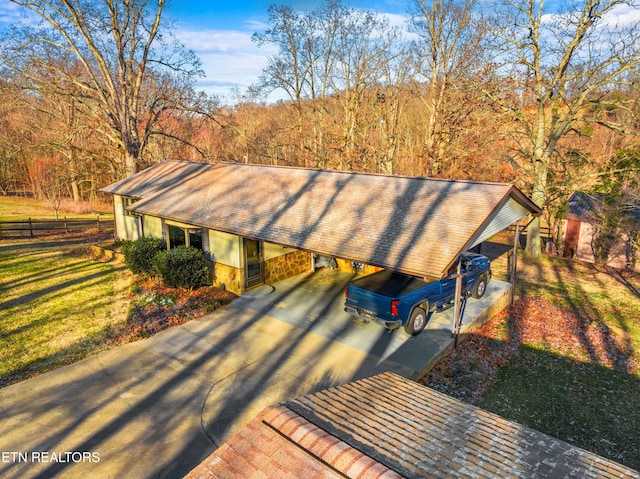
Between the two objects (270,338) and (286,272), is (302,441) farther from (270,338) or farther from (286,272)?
(286,272)

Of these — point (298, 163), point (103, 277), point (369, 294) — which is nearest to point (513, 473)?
point (369, 294)

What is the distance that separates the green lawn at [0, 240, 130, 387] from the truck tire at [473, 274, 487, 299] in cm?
1198

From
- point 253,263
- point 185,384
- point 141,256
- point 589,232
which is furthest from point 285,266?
point 589,232

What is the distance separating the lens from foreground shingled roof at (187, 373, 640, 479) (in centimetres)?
368

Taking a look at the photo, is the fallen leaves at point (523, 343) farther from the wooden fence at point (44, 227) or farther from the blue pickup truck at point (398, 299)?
the wooden fence at point (44, 227)

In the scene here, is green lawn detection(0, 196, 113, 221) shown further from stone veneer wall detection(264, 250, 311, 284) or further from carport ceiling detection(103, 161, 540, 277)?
stone veneer wall detection(264, 250, 311, 284)

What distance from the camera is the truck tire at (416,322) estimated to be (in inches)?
423

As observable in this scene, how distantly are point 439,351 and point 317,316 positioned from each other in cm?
407

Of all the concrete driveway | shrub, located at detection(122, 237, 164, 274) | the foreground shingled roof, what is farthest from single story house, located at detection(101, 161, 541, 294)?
the foreground shingled roof

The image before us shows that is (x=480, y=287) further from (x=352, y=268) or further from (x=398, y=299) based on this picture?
(x=352, y=268)

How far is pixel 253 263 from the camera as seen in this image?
14297mm

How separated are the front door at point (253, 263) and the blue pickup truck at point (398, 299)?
174 inches

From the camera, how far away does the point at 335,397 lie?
17.4 feet
